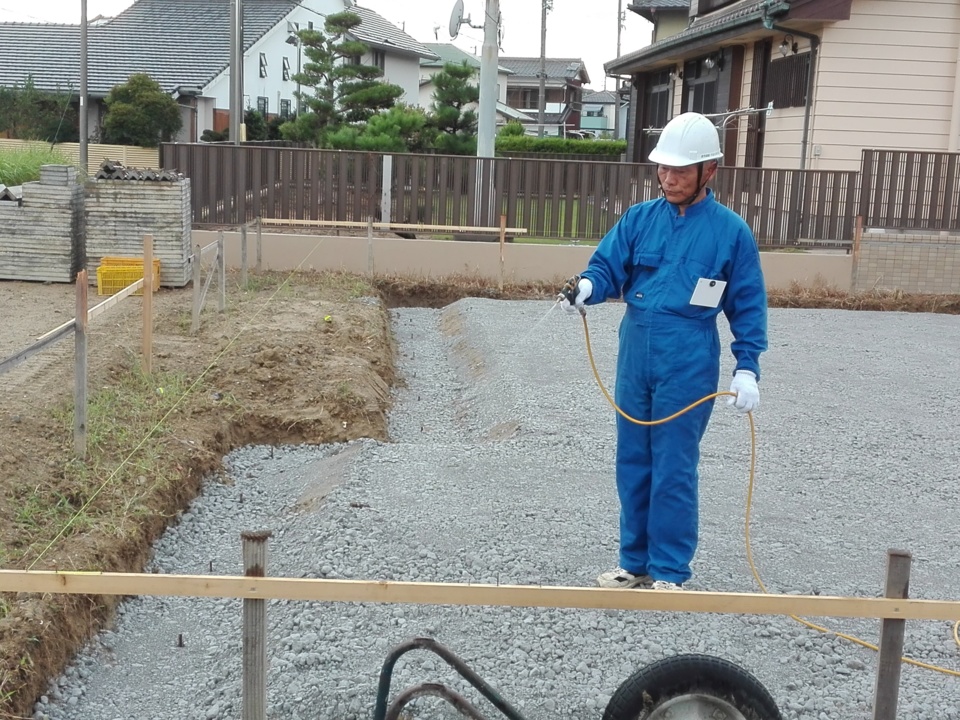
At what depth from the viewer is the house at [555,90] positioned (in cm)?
6706

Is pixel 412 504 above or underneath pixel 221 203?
underneath

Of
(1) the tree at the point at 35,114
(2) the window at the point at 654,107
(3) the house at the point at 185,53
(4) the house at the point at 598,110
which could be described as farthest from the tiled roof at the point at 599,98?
(2) the window at the point at 654,107

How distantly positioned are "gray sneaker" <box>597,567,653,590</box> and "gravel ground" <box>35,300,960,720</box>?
0.45ft

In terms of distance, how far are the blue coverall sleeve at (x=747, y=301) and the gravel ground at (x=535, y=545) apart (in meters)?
1.10

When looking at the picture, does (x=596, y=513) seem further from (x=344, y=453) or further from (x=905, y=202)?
(x=905, y=202)

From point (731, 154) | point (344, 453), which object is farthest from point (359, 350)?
point (731, 154)

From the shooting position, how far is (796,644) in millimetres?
4262

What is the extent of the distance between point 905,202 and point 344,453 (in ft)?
34.6

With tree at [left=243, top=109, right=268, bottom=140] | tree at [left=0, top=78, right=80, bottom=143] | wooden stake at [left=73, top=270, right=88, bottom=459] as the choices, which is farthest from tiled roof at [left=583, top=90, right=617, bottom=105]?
wooden stake at [left=73, top=270, right=88, bottom=459]

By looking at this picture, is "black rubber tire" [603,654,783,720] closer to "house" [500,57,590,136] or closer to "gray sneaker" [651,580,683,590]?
"gray sneaker" [651,580,683,590]

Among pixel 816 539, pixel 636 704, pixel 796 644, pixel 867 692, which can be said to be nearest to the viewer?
pixel 636 704

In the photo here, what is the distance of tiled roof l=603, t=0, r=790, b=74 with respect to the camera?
15.0 m

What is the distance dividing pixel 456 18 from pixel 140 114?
13445mm

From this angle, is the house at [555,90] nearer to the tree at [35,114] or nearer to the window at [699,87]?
the tree at [35,114]
